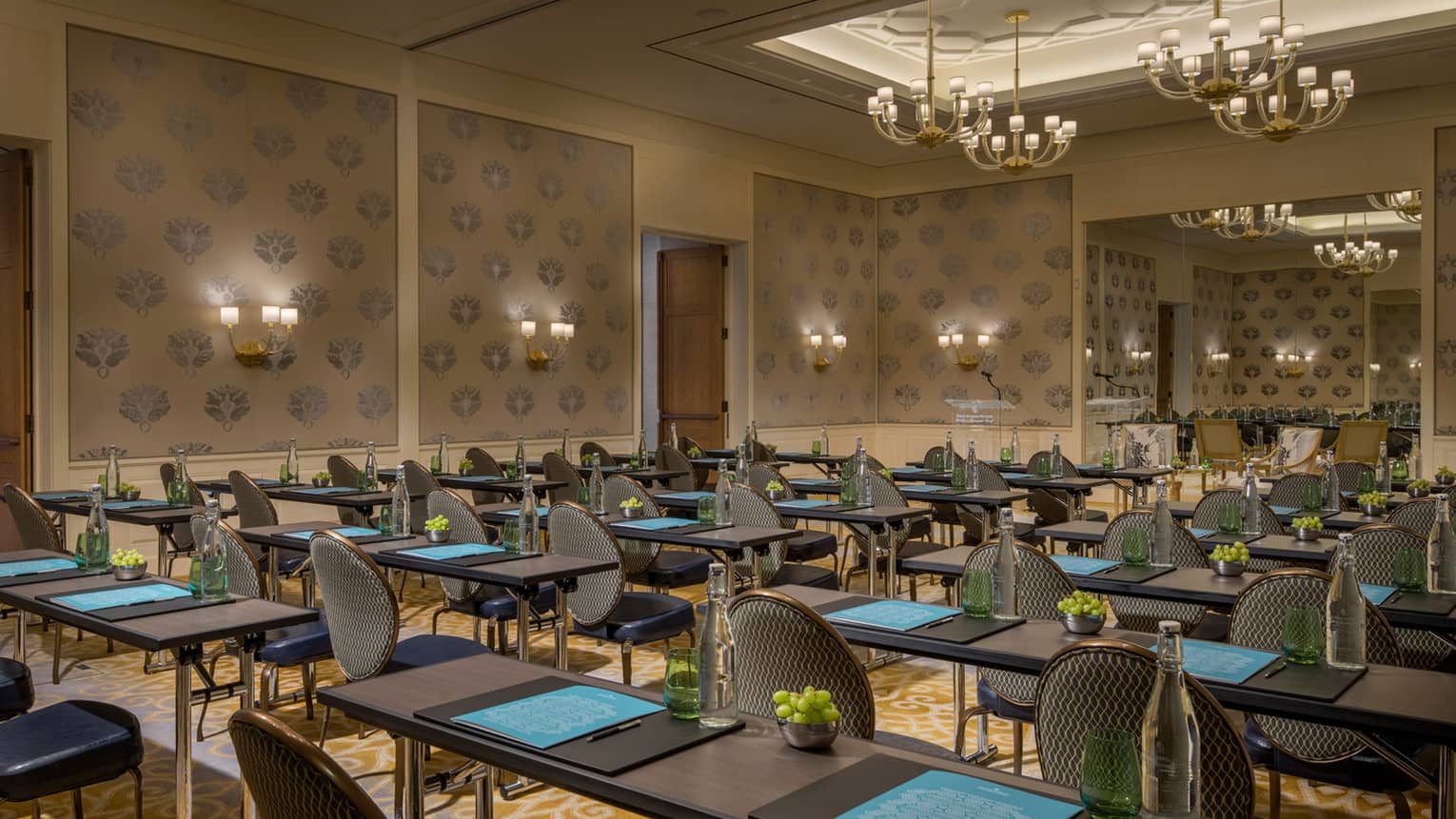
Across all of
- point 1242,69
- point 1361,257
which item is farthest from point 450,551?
point 1361,257

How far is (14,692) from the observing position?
325 centimetres

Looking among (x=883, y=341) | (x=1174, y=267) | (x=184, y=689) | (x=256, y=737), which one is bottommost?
(x=184, y=689)

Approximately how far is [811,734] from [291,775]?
795 millimetres

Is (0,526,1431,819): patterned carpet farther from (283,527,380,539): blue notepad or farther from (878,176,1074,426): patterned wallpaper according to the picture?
(878,176,1074,426): patterned wallpaper

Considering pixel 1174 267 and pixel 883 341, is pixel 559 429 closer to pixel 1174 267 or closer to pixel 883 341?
pixel 883 341

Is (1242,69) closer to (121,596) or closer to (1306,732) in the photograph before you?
(1306,732)

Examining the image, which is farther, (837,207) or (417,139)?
(837,207)

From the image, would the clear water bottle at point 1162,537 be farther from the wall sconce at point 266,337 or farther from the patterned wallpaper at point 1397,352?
the patterned wallpaper at point 1397,352

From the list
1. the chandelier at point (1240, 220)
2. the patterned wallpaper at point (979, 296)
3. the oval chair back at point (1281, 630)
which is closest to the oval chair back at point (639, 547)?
the oval chair back at point (1281, 630)

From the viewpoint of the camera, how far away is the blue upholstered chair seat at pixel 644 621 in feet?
13.8

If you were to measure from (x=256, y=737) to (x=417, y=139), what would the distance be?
26.6 ft

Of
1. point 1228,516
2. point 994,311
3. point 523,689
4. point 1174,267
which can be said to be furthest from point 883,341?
point 523,689

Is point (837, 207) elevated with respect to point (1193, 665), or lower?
elevated

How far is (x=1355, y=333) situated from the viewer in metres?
18.4
